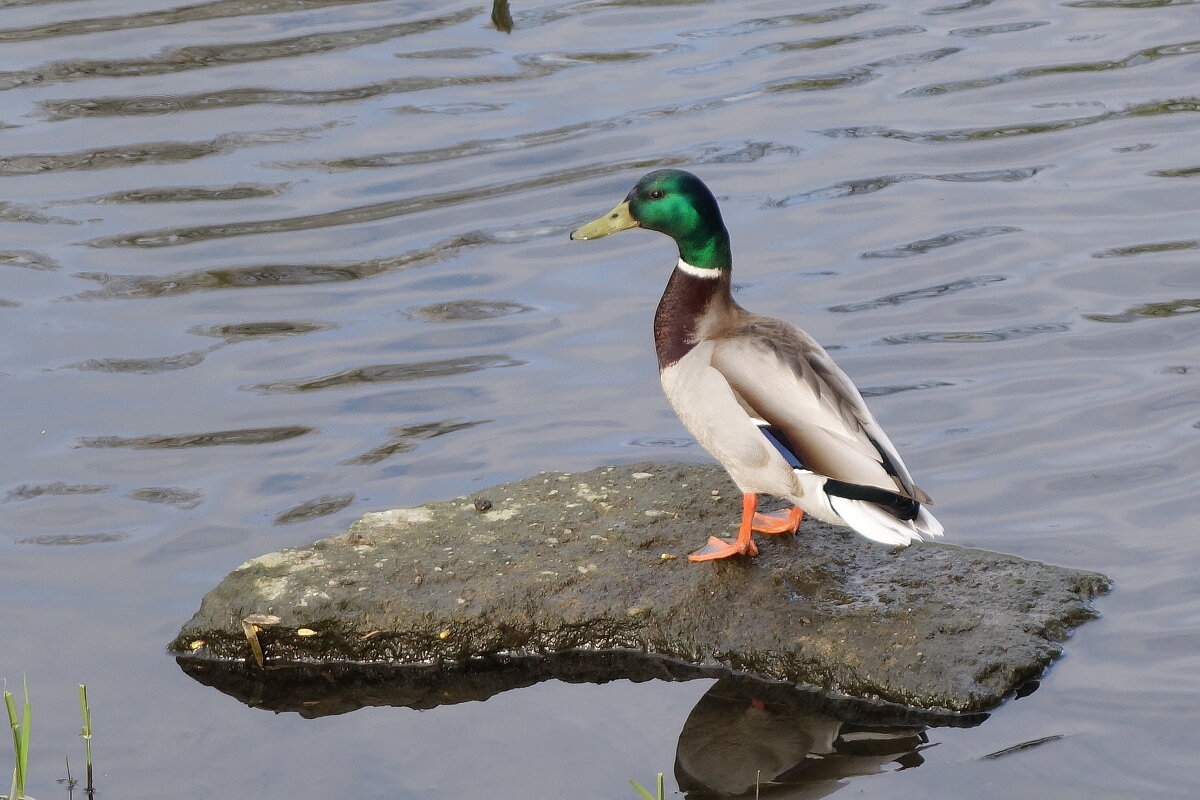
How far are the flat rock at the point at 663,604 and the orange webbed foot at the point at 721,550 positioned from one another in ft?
0.10

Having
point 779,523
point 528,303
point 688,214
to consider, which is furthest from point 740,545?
point 528,303

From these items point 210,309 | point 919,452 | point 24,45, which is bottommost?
point 919,452

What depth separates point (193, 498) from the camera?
560 centimetres

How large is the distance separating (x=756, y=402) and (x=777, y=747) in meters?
0.95

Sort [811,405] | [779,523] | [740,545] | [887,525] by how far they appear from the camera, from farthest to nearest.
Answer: [779,523]
[740,545]
[811,405]
[887,525]

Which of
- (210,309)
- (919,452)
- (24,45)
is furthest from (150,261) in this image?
(919,452)

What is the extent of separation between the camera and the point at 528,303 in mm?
6930

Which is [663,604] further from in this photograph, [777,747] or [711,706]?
[777,747]

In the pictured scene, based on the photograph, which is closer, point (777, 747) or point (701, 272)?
point (777, 747)

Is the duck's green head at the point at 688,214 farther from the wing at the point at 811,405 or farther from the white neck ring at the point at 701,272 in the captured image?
the wing at the point at 811,405

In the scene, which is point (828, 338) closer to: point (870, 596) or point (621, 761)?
point (870, 596)

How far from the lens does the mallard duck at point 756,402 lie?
13.8ft

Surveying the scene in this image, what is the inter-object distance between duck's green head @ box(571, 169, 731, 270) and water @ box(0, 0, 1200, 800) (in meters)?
1.10

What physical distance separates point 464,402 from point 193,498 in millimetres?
1134
